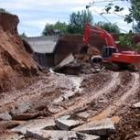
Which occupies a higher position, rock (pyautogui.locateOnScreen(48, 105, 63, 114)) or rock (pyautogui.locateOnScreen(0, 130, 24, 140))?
rock (pyautogui.locateOnScreen(0, 130, 24, 140))

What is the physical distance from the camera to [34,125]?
12.3 m

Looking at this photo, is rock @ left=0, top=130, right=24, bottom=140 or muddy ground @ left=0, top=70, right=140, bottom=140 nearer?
rock @ left=0, top=130, right=24, bottom=140

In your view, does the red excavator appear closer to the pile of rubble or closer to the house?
the house

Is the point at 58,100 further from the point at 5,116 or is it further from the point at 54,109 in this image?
the point at 5,116

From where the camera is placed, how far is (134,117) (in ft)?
32.3

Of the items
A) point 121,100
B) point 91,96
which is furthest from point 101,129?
point 91,96

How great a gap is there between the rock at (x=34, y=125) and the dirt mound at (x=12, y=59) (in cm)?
624

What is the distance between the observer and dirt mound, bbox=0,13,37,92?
20.1m

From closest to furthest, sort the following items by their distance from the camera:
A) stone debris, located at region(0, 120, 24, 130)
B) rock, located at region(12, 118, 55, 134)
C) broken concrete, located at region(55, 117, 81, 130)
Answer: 1. broken concrete, located at region(55, 117, 81, 130)
2. rock, located at region(12, 118, 55, 134)
3. stone debris, located at region(0, 120, 24, 130)

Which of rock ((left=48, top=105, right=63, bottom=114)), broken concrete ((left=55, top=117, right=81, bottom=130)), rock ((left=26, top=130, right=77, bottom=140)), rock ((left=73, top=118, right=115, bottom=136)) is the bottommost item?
rock ((left=48, top=105, right=63, bottom=114))

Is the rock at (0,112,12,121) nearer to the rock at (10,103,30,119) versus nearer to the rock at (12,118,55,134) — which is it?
the rock at (10,103,30,119)

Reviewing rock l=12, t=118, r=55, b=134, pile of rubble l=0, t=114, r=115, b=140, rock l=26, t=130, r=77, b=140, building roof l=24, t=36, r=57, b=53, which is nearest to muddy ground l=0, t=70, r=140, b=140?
pile of rubble l=0, t=114, r=115, b=140

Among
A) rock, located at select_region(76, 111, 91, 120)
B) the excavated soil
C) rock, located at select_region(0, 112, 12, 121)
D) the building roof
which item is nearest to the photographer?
the excavated soil

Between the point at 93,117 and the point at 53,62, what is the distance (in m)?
26.1
